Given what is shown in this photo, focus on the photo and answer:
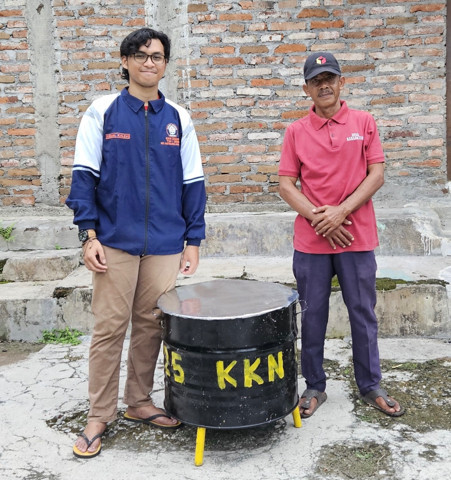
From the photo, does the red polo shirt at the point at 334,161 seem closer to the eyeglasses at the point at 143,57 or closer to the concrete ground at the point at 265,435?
the eyeglasses at the point at 143,57

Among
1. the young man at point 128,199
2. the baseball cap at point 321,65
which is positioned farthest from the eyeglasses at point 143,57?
the baseball cap at point 321,65

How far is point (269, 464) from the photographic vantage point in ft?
9.20

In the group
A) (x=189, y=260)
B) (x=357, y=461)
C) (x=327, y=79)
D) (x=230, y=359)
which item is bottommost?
(x=357, y=461)

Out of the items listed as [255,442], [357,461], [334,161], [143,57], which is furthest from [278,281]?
[143,57]

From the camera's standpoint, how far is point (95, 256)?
296 cm

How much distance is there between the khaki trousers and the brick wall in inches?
114

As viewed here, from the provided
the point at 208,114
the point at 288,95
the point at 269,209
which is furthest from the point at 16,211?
the point at 288,95

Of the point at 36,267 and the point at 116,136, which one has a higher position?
the point at 116,136

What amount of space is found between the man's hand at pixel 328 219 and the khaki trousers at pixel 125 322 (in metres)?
0.76

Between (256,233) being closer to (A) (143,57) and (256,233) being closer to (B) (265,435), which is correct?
(B) (265,435)

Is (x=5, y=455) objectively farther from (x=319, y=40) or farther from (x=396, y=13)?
(x=396, y=13)

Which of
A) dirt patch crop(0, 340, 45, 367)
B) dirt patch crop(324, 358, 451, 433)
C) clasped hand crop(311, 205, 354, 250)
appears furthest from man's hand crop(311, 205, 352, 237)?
dirt patch crop(0, 340, 45, 367)

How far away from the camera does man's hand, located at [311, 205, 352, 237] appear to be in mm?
3105

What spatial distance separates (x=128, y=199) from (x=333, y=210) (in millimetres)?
1048
